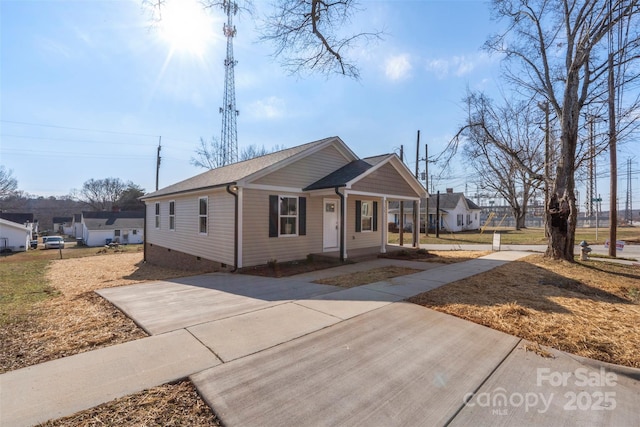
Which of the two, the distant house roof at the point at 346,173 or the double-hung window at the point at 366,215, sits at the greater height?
the distant house roof at the point at 346,173

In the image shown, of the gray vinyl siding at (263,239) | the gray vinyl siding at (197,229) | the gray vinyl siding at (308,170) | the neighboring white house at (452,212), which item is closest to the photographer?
the gray vinyl siding at (263,239)

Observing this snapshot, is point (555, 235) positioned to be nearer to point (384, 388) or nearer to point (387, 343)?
point (387, 343)

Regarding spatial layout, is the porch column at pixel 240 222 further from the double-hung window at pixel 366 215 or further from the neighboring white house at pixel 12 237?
the neighboring white house at pixel 12 237

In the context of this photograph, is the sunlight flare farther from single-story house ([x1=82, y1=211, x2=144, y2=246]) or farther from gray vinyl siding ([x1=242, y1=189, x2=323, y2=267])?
single-story house ([x1=82, y1=211, x2=144, y2=246])

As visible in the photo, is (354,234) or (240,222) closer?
(240,222)

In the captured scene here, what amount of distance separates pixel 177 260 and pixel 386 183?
398 inches

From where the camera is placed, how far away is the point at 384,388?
2.71 meters

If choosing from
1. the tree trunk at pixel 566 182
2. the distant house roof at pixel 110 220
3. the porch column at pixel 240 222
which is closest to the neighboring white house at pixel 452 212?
the tree trunk at pixel 566 182

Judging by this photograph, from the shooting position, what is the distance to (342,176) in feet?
36.0

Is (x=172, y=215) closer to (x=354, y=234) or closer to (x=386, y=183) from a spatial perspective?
(x=354, y=234)

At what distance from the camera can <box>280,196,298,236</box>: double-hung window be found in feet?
34.0

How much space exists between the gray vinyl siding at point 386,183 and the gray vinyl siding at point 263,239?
2.11 metres

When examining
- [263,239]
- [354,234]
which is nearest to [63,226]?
[263,239]

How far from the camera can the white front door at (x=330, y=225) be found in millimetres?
11664
